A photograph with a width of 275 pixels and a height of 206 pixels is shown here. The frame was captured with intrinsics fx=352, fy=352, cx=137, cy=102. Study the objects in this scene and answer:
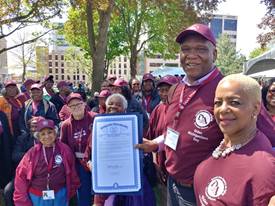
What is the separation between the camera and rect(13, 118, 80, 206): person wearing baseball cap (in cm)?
409

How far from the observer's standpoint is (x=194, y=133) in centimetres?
239

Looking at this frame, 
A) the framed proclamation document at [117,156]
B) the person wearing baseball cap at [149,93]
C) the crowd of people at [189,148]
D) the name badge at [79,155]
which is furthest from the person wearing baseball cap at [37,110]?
A: the framed proclamation document at [117,156]

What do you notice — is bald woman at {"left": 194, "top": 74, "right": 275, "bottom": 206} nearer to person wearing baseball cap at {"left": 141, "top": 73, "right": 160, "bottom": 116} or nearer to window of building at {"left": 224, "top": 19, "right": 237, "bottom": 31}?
person wearing baseball cap at {"left": 141, "top": 73, "right": 160, "bottom": 116}

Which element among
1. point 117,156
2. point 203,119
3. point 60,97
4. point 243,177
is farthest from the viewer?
point 60,97

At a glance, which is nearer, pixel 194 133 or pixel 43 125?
pixel 194 133

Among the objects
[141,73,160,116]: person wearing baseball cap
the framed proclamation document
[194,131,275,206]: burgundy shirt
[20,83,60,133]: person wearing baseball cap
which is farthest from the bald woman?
[141,73,160,116]: person wearing baseball cap

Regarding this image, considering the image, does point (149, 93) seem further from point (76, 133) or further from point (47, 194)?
point (47, 194)

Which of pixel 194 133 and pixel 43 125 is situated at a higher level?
pixel 194 133

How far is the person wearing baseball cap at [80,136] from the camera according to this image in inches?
181

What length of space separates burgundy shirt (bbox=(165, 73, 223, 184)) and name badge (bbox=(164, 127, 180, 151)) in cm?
3

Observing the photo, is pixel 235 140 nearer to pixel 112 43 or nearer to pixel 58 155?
pixel 58 155

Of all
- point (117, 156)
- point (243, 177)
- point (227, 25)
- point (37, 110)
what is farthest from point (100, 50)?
point (227, 25)

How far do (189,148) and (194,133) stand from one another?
0.11m

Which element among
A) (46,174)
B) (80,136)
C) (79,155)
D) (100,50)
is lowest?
(46,174)
